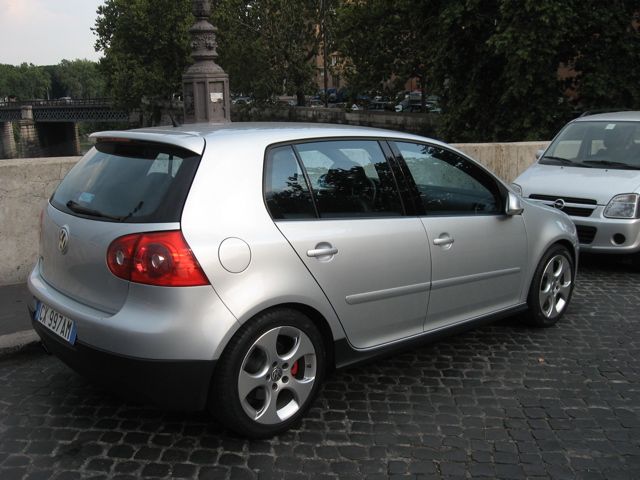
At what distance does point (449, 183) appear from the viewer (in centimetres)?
404

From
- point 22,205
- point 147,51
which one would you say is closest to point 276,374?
point 22,205

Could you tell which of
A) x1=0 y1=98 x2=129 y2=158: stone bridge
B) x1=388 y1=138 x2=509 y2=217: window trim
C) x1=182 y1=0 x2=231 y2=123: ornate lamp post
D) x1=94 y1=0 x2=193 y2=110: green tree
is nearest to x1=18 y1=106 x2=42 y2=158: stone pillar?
x1=0 y1=98 x2=129 y2=158: stone bridge

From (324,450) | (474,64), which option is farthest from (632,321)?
(474,64)

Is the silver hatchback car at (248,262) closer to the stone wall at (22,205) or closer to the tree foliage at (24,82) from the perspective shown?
the stone wall at (22,205)

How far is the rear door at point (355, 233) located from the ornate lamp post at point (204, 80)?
29.9ft

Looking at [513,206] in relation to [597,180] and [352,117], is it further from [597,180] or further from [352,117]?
[352,117]

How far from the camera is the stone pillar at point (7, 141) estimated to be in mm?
90188

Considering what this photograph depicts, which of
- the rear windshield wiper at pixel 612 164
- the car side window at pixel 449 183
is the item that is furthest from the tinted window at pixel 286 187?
the rear windshield wiper at pixel 612 164

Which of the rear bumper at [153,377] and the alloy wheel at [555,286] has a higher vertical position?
the rear bumper at [153,377]

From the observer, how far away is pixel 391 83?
115ft

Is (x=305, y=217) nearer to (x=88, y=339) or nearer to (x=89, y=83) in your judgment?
(x=88, y=339)

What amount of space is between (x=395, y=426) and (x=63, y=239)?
6.26ft

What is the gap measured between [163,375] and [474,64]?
59.7 feet

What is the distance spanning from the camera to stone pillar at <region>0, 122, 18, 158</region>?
90.2 metres
